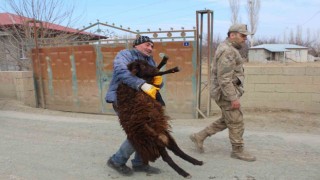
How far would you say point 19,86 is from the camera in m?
10.1

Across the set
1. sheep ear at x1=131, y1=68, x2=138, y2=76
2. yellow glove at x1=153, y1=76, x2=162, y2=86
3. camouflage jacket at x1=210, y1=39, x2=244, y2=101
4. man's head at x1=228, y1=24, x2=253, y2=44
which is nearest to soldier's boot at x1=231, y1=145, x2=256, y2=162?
camouflage jacket at x1=210, y1=39, x2=244, y2=101

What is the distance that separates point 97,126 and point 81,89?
8.14ft

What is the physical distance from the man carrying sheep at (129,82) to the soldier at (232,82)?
973 millimetres

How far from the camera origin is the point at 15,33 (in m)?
14.2

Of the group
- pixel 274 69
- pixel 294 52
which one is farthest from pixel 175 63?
pixel 294 52

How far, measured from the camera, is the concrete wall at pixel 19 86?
1004cm

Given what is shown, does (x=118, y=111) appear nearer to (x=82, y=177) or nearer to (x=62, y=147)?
(x=82, y=177)

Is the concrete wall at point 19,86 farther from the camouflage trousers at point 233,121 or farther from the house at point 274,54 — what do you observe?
the house at point 274,54

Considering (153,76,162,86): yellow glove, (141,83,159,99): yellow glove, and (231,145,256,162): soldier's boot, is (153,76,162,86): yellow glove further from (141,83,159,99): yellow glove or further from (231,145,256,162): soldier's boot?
(231,145,256,162): soldier's boot

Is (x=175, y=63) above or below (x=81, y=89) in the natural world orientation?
above

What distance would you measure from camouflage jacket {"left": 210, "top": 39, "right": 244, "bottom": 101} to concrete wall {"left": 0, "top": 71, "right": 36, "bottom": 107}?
714 centimetres

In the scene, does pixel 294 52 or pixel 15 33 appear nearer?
pixel 15 33

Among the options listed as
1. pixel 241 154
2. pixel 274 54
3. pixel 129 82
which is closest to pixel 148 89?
pixel 129 82

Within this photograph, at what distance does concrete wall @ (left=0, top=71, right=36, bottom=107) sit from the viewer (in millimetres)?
10039
